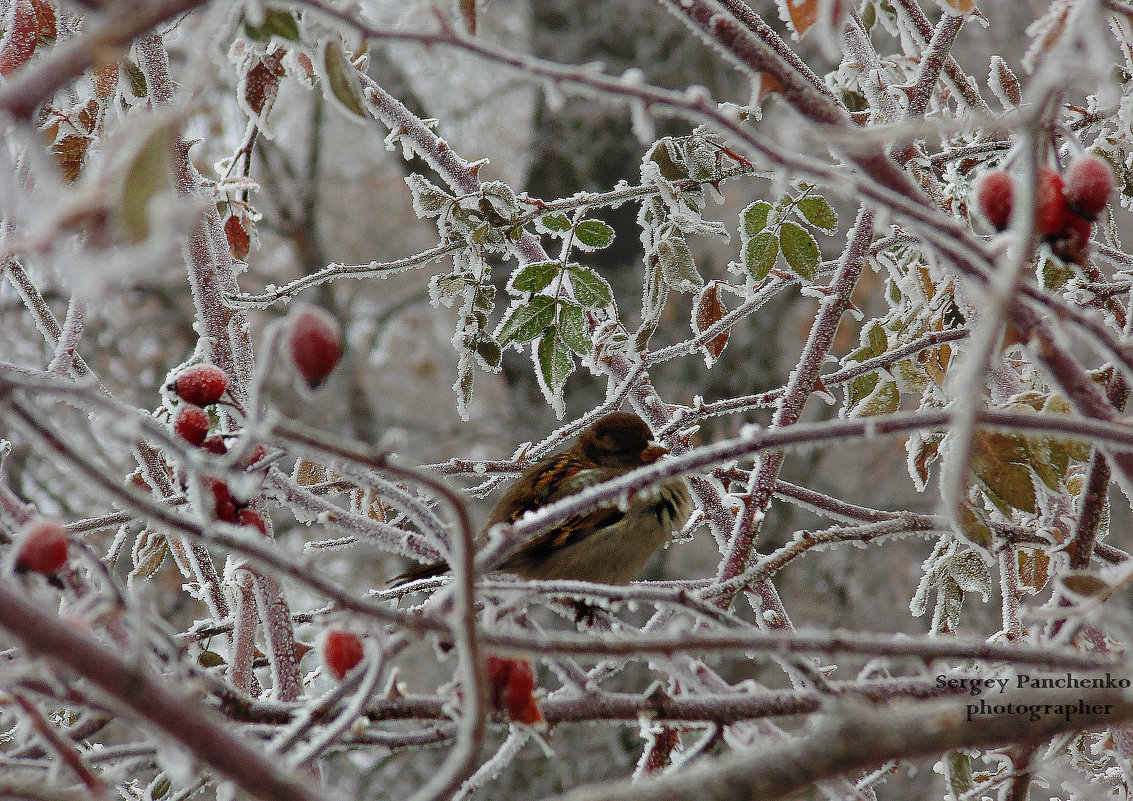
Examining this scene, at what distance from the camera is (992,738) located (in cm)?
62

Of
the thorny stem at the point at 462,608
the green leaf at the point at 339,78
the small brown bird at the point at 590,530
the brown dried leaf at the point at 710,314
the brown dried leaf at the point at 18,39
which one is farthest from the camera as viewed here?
the small brown bird at the point at 590,530

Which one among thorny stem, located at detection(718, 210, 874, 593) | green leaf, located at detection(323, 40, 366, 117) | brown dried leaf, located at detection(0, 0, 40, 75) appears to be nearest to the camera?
green leaf, located at detection(323, 40, 366, 117)

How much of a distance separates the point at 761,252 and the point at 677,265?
0.42ft

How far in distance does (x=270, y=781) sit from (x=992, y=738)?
434mm

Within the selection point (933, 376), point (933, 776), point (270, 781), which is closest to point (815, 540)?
point (933, 376)

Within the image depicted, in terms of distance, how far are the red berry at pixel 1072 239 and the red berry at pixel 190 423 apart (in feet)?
2.84

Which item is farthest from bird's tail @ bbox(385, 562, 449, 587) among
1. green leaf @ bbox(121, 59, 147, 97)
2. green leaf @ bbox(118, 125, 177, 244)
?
green leaf @ bbox(118, 125, 177, 244)

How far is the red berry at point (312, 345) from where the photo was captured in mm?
683

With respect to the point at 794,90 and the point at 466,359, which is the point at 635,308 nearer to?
the point at 466,359

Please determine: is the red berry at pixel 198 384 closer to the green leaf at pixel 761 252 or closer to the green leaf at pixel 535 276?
the green leaf at pixel 535 276

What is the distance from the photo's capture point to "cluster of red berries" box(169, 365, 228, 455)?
109 centimetres

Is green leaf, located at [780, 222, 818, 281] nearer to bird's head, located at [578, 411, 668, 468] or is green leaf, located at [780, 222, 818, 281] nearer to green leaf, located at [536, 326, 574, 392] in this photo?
green leaf, located at [536, 326, 574, 392]

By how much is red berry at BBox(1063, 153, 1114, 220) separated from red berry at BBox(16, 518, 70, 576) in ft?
2.84

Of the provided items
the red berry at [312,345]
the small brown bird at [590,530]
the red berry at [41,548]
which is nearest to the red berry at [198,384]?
the red berry at [41,548]
